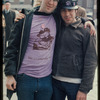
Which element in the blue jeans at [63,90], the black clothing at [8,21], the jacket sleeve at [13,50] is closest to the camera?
the jacket sleeve at [13,50]

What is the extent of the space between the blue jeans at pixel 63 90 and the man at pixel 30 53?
0.48 ft

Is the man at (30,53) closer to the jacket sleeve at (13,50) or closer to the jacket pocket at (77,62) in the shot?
the jacket sleeve at (13,50)

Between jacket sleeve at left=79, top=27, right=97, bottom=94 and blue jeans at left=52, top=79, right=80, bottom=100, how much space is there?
3.3 inches

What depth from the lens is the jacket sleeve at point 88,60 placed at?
1.76 m

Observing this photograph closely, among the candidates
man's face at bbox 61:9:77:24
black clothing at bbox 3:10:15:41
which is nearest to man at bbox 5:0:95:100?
man's face at bbox 61:9:77:24

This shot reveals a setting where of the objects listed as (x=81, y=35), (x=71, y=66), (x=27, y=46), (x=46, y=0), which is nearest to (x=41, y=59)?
(x=27, y=46)

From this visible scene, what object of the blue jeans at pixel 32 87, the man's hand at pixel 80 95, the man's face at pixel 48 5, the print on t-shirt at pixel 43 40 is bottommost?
the man's hand at pixel 80 95

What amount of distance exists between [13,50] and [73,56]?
552 mm

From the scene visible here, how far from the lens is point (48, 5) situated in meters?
1.78

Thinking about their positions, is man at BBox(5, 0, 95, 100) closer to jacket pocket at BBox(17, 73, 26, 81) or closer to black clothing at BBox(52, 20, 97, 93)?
jacket pocket at BBox(17, 73, 26, 81)

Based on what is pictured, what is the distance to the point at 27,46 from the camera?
5.87 ft

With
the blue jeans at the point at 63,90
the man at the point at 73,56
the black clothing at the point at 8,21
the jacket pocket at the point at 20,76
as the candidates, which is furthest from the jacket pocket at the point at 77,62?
the black clothing at the point at 8,21

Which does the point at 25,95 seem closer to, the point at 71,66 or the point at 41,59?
the point at 41,59

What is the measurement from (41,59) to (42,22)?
341mm
